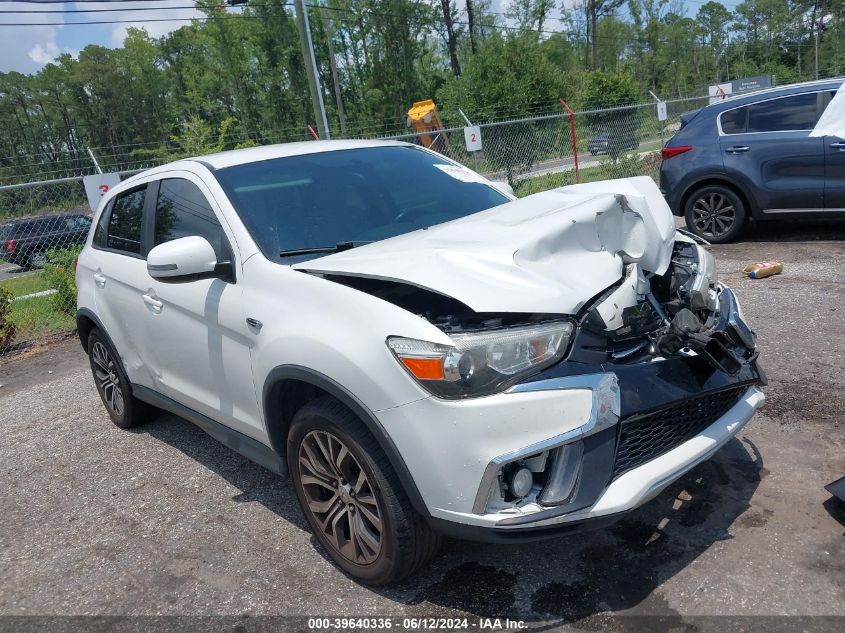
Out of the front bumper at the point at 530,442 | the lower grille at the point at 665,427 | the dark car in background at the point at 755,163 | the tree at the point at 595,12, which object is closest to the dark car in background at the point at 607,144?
the dark car in background at the point at 755,163

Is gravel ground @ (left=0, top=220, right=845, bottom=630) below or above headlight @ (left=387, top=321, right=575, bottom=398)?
below

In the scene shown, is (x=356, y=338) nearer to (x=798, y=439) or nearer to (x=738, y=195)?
(x=798, y=439)

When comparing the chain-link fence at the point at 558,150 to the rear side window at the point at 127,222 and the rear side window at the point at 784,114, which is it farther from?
the rear side window at the point at 127,222

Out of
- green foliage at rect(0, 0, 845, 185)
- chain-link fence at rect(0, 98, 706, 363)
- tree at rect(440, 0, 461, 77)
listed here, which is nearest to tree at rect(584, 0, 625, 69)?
green foliage at rect(0, 0, 845, 185)

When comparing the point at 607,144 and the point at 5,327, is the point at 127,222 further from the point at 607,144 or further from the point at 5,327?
the point at 607,144

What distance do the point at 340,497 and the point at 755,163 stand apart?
6.60 metres

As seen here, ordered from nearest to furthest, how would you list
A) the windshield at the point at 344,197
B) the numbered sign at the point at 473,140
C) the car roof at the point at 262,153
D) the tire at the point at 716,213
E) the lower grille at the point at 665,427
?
the lower grille at the point at 665,427, the windshield at the point at 344,197, the car roof at the point at 262,153, the tire at the point at 716,213, the numbered sign at the point at 473,140

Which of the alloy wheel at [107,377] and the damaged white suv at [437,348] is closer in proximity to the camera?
the damaged white suv at [437,348]

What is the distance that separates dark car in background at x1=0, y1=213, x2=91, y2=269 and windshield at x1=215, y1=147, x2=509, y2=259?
467 inches

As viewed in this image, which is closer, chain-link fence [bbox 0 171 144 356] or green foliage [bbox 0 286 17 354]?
green foliage [bbox 0 286 17 354]

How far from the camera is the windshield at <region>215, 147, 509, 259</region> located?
3.39 m

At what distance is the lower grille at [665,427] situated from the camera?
2512 mm

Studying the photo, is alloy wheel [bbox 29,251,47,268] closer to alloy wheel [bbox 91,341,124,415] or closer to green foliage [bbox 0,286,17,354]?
green foliage [bbox 0,286,17,354]

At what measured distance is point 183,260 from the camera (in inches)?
124
